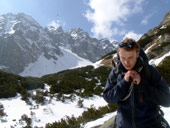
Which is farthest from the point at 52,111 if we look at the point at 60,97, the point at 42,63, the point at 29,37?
the point at 29,37

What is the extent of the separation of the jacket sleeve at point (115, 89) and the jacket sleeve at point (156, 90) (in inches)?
6.6

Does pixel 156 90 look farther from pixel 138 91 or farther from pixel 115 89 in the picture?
pixel 115 89

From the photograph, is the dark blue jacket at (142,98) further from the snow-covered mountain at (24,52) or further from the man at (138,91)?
the snow-covered mountain at (24,52)

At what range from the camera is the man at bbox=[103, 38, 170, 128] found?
134 centimetres

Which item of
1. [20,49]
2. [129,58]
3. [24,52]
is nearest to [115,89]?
[129,58]

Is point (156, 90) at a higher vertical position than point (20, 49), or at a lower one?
lower

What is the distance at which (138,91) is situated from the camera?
1.41 m

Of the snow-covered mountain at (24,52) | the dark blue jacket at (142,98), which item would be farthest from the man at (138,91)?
the snow-covered mountain at (24,52)

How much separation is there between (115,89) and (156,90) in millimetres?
386

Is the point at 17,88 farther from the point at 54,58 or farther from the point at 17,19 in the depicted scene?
the point at 17,19

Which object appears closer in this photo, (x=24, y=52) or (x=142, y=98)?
(x=142, y=98)

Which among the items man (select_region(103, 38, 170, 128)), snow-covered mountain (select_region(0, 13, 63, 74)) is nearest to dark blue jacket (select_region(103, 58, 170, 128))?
man (select_region(103, 38, 170, 128))

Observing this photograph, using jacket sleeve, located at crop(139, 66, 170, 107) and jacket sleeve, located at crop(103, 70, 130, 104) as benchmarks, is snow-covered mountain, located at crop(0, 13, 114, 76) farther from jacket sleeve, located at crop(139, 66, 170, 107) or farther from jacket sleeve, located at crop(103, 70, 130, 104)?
jacket sleeve, located at crop(139, 66, 170, 107)

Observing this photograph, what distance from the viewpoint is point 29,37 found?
3602 inches
